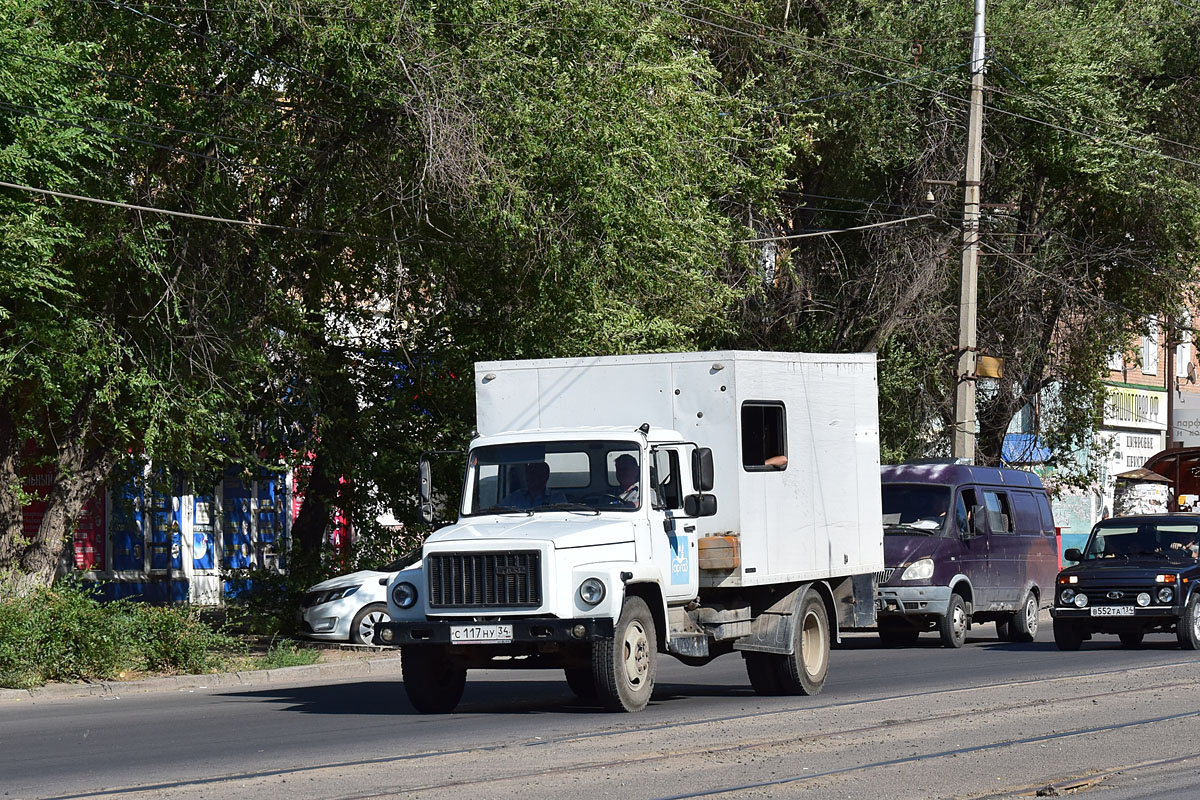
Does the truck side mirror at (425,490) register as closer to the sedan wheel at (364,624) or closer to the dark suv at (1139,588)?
the sedan wheel at (364,624)

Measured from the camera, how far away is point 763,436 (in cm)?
1526

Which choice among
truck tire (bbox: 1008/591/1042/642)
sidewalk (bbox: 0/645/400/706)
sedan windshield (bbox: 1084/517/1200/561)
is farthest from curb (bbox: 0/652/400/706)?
truck tire (bbox: 1008/591/1042/642)

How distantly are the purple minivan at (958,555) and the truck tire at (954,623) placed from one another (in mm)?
14

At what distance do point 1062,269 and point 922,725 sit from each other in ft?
71.0

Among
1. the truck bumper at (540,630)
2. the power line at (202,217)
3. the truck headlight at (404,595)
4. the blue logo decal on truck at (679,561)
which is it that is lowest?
the truck bumper at (540,630)

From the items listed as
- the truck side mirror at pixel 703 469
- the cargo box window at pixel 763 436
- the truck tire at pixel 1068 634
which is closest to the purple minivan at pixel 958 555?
the truck tire at pixel 1068 634

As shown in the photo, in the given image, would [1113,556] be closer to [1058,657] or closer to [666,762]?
[1058,657]

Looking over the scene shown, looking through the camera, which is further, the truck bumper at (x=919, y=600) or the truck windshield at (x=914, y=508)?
the truck windshield at (x=914, y=508)

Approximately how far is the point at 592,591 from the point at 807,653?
11.3 feet

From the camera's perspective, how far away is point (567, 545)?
13453 millimetres

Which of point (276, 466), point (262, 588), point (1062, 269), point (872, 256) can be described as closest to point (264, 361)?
point (276, 466)

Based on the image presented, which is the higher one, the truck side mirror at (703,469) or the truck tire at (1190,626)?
the truck side mirror at (703,469)

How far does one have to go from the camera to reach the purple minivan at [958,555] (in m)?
23.1

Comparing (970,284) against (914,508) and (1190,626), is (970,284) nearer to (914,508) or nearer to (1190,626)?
(914,508)
